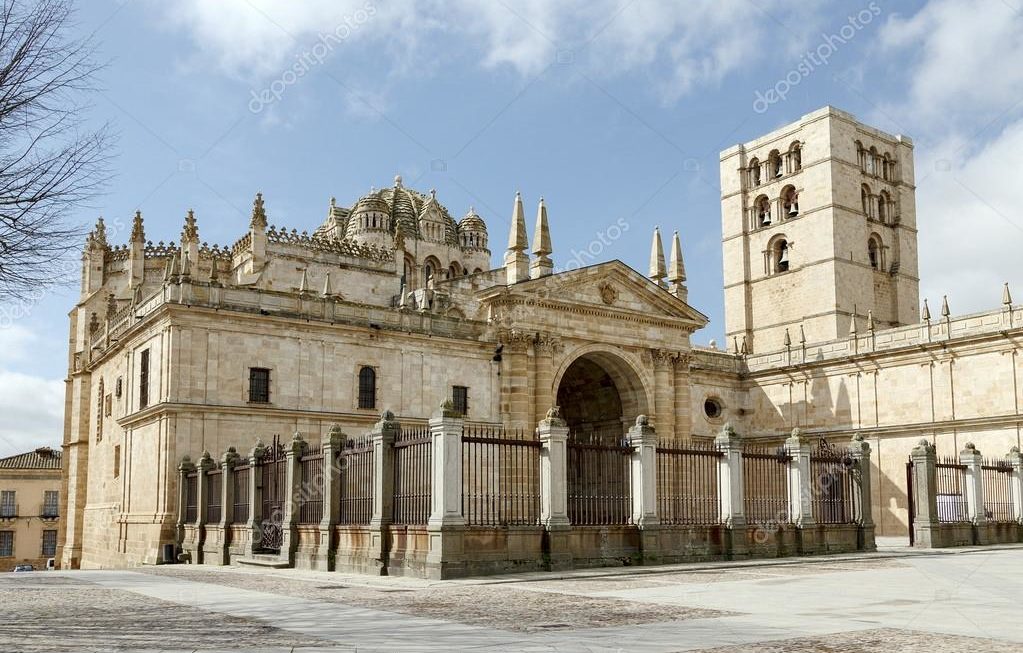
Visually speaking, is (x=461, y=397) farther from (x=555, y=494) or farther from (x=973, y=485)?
(x=973, y=485)

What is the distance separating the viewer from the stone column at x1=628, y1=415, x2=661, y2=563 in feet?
70.0

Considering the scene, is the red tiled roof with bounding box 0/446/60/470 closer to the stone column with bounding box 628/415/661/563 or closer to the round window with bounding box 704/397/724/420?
the round window with bounding box 704/397/724/420

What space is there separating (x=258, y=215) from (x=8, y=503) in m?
29.5

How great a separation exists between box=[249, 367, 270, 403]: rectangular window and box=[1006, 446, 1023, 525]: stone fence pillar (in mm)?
22497

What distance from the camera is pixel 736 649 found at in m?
8.77

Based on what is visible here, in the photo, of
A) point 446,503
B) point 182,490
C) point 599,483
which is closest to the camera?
point 446,503

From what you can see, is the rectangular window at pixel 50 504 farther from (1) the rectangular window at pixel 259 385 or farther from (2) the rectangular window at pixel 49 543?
(1) the rectangular window at pixel 259 385

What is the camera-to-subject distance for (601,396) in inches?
1597

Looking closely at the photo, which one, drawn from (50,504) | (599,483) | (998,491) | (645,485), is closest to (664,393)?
(998,491)

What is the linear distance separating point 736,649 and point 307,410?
24.0m

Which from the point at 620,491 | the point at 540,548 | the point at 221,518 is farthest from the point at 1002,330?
the point at 221,518

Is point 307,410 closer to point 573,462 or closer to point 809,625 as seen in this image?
point 573,462

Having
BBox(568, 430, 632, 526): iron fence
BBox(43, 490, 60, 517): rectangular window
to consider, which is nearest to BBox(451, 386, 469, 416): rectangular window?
BBox(568, 430, 632, 526): iron fence

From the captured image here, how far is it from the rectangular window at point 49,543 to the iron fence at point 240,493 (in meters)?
40.5
